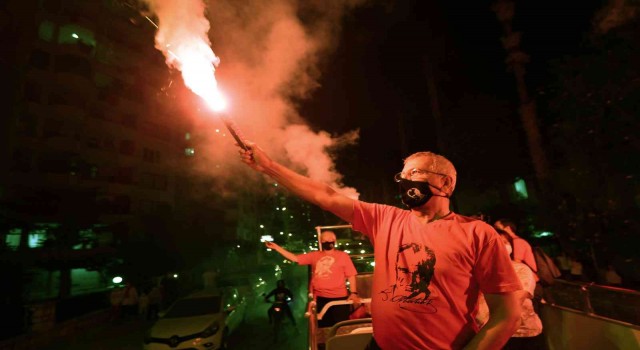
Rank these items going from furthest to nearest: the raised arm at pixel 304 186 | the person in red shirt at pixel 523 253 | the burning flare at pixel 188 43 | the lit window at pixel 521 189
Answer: the lit window at pixel 521 189, the person in red shirt at pixel 523 253, the burning flare at pixel 188 43, the raised arm at pixel 304 186

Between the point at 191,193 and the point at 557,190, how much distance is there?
4636 centimetres

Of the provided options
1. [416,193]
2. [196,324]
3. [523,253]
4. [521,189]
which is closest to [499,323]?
[416,193]

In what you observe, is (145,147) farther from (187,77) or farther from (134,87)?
(187,77)

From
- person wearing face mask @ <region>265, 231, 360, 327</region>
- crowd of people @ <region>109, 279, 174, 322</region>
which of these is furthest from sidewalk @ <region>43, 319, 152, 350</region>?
person wearing face mask @ <region>265, 231, 360, 327</region>

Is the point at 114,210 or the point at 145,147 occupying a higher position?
the point at 145,147

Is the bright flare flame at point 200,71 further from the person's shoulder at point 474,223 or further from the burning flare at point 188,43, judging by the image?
the person's shoulder at point 474,223

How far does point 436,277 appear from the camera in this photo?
80.6 inches

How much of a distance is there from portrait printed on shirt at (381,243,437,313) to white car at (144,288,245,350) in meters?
8.46

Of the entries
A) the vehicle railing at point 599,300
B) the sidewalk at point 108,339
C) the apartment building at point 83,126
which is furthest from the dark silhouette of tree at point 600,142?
the apartment building at point 83,126

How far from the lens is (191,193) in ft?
164

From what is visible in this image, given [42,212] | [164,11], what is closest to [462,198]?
[164,11]

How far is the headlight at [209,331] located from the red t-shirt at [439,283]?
328 inches

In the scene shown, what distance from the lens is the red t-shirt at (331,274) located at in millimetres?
6457

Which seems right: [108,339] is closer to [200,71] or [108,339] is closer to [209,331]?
[209,331]
